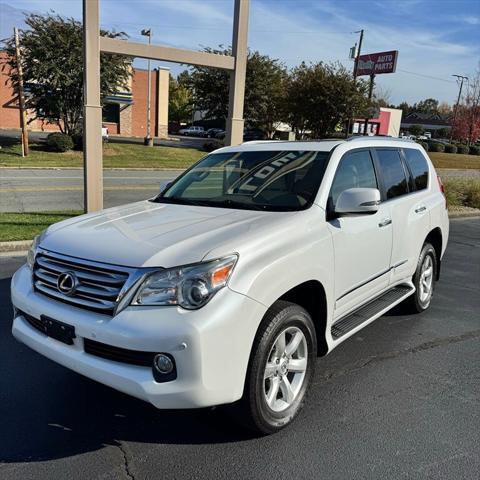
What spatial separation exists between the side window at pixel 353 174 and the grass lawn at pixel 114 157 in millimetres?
20502

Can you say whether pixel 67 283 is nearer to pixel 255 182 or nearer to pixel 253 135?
pixel 255 182

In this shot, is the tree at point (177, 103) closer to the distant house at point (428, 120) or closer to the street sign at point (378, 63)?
the street sign at point (378, 63)

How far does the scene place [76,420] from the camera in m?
3.23

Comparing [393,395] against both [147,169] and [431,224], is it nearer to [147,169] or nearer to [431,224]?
[431,224]

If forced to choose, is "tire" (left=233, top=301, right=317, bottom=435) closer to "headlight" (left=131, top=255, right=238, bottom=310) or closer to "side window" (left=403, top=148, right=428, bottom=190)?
"headlight" (left=131, top=255, right=238, bottom=310)

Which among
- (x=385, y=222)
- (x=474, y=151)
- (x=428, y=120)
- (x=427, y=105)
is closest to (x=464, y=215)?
(x=385, y=222)

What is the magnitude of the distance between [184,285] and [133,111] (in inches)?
2016

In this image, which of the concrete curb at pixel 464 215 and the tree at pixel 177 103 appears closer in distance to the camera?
the concrete curb at pixel 464 215

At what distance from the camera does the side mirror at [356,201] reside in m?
3.50

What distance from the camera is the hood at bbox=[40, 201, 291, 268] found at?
111 inches

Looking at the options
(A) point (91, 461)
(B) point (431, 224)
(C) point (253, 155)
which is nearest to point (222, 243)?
(A) point (91, 461)

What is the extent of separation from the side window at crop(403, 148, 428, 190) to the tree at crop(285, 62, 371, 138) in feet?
102

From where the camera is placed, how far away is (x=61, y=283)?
2994mm

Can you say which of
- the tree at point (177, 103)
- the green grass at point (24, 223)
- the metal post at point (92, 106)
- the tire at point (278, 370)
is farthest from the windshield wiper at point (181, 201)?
the tree at point (177, 103)
